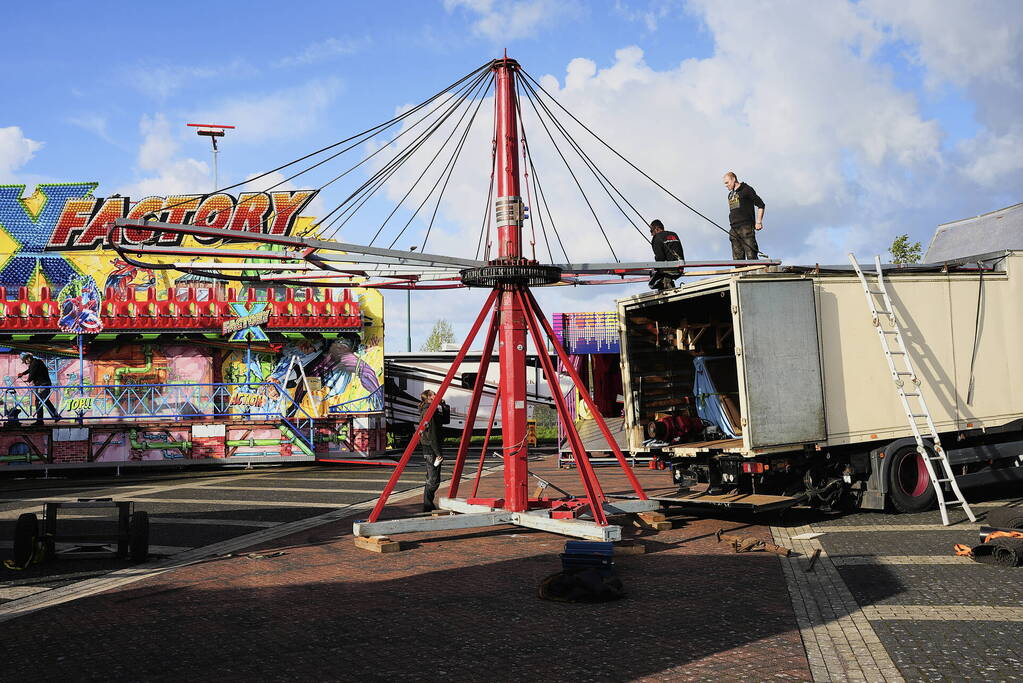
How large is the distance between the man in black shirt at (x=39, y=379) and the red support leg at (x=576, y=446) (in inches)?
824

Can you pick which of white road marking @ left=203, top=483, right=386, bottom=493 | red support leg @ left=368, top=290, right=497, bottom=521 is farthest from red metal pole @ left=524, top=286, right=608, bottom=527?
white road marking @ left=203, top=483, right=386, bottom=493

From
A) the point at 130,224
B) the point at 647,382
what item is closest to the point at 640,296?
the point at 647,382

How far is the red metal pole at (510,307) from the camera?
11555 millimetres

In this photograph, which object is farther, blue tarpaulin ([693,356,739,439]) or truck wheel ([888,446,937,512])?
blue tarpaulin ([693,356,739,439])

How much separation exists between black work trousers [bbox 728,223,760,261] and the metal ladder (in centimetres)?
157

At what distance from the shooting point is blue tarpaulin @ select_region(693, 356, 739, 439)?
14.0 meters

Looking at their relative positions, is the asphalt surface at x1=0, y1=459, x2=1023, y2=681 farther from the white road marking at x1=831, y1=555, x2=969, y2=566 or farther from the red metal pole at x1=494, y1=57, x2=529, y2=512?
the red metal pole at x1=494, y1=57, x2=529, y2=512

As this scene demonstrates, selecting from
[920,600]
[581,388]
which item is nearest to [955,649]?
[920,600]

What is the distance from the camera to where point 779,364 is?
37.8 feet

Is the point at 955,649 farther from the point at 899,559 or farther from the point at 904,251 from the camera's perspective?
the point at 904,251

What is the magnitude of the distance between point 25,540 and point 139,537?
130 cm

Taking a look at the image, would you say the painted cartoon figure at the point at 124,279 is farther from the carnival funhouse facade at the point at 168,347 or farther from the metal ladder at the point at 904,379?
the metal ladder at the point at 904,379

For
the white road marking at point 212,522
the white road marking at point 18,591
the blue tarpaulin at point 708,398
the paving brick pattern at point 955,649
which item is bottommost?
the paving brick pattern at point 955,649

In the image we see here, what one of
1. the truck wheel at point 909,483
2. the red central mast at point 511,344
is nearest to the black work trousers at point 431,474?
the red central mast at point 511,344
